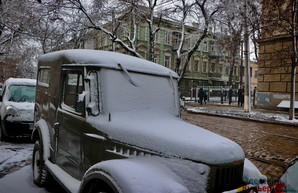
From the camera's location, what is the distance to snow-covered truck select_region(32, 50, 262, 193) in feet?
7.69

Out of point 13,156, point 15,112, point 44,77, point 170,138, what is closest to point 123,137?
point 170,138

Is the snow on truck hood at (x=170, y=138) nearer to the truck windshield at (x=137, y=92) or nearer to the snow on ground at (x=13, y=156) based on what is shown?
the truck windshield at (x=137, y=92)

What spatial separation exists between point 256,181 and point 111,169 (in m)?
1.61

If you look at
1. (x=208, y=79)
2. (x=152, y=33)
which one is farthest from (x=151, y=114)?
(x=208, y=79)

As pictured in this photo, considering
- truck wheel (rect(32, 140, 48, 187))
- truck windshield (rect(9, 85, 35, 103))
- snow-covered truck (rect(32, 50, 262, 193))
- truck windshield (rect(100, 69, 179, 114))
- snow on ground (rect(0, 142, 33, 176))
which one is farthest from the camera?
truck windshield (rect(9, 85, 35, 103))

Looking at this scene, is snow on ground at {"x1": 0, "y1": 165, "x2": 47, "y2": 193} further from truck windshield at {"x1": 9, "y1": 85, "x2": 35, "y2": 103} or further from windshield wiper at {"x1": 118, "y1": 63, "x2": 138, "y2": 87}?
truck windshield at {"x1": 9, "y1": 85, "x2": 35, "y2": 103}

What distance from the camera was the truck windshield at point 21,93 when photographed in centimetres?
787

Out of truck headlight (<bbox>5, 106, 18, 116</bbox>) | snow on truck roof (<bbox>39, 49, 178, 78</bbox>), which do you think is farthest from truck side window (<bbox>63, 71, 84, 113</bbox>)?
truck headlight (<bbox>5, 106, 18, 116</bbox>)

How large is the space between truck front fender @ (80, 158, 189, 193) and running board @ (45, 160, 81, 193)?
1.96ft

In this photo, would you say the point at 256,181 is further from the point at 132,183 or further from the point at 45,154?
the point at 45,154

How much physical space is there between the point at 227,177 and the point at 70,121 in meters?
2.09

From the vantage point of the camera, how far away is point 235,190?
2.43 meters

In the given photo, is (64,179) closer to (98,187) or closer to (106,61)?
(98,187)

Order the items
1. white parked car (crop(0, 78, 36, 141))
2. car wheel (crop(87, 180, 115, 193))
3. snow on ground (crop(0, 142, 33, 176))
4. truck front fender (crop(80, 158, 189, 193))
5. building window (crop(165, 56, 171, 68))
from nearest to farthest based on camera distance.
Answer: truck front fender (crop(80, 158, 189, 193)), car wheel (crop(87, 180, 115, 193)), snow on ground (crop(0, 142, 33, 176)), white parked car (crop(0, 78, 36, 141)), building window (crop(165, 56, 171, 68))
